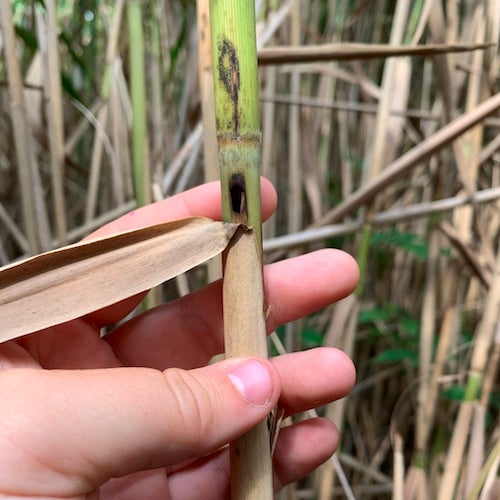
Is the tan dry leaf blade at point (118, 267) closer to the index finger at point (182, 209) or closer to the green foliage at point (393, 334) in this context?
the index finger at point (182, 209)

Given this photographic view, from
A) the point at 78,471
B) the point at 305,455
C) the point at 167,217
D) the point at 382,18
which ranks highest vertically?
the point at 382,18

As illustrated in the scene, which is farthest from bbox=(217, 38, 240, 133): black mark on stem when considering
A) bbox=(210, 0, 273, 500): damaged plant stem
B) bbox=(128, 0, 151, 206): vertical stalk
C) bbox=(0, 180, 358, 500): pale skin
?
bbox=(128, 0, 151, 206): vertical stalk

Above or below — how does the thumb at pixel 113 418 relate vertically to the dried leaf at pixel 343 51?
below

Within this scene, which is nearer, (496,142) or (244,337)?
(244,337)

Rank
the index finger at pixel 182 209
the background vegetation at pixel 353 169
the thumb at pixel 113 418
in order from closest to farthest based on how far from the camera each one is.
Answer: the thumb at pixel 113 418, the index finger at pixel 182 209, the background vegetation at pixel 353 169

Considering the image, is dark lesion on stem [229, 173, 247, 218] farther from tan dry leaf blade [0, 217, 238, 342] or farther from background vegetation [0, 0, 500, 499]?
background vegetation [0, 0, 500, 499]

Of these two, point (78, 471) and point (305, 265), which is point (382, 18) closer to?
point (305, 265)

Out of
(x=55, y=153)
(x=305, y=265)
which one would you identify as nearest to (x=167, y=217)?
(x=305, y=265)

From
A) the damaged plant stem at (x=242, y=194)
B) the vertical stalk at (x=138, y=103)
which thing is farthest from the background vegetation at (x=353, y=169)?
the damaged plant stem at (x=242, y=194)
